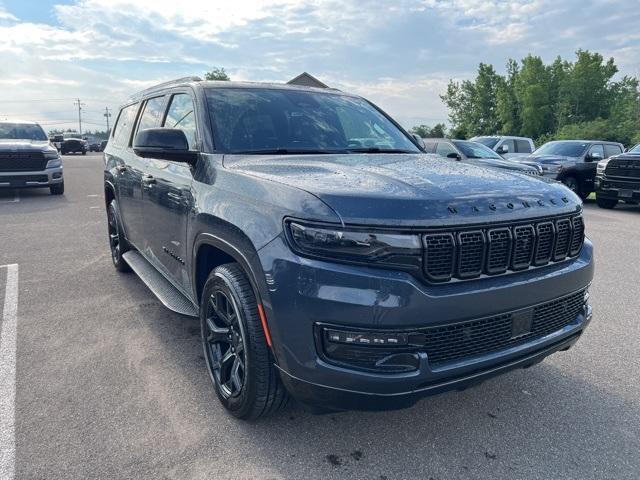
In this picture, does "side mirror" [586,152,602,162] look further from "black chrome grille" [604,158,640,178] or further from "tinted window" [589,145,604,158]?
"black chrome grille" [604,158,640,178]

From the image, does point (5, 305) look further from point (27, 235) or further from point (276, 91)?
point (27, 235)

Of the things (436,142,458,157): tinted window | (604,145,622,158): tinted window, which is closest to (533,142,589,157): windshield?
(604,145,622,158): tinted window

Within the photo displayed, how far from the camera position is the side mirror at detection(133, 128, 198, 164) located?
9.78ft

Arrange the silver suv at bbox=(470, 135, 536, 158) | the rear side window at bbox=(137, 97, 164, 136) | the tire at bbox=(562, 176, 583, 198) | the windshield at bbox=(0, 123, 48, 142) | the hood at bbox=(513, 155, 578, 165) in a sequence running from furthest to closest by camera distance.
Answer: the silver suv at bbox=(470, 135, 536, 158)
the tire at bbox=(562, 176, 583, 198)
the hood at bbox=(513, 155, 578, 165)
the windshield at bbox=(0, 123, 48, 142)
the rear side window at bbox=(137, 97, 164, 136)

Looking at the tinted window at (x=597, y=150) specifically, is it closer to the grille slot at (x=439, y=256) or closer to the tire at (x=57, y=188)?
the grille slot at (x=439, y=256)

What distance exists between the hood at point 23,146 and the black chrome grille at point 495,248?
12373 millimetres

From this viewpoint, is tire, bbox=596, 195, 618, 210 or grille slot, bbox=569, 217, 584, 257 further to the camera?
tire, bbox=596, 195, 618, 210

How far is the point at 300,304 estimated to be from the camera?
6.91 ft

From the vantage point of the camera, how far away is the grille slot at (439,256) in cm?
211

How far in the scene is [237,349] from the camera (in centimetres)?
265

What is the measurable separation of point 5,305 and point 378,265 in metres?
4.03

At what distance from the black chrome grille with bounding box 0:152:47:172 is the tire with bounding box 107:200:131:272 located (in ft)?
25.2

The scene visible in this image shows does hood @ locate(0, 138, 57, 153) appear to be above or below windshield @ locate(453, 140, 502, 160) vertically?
below

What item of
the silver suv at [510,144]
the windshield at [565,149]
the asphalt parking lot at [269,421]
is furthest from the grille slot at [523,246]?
the silver suv at [510,144]
